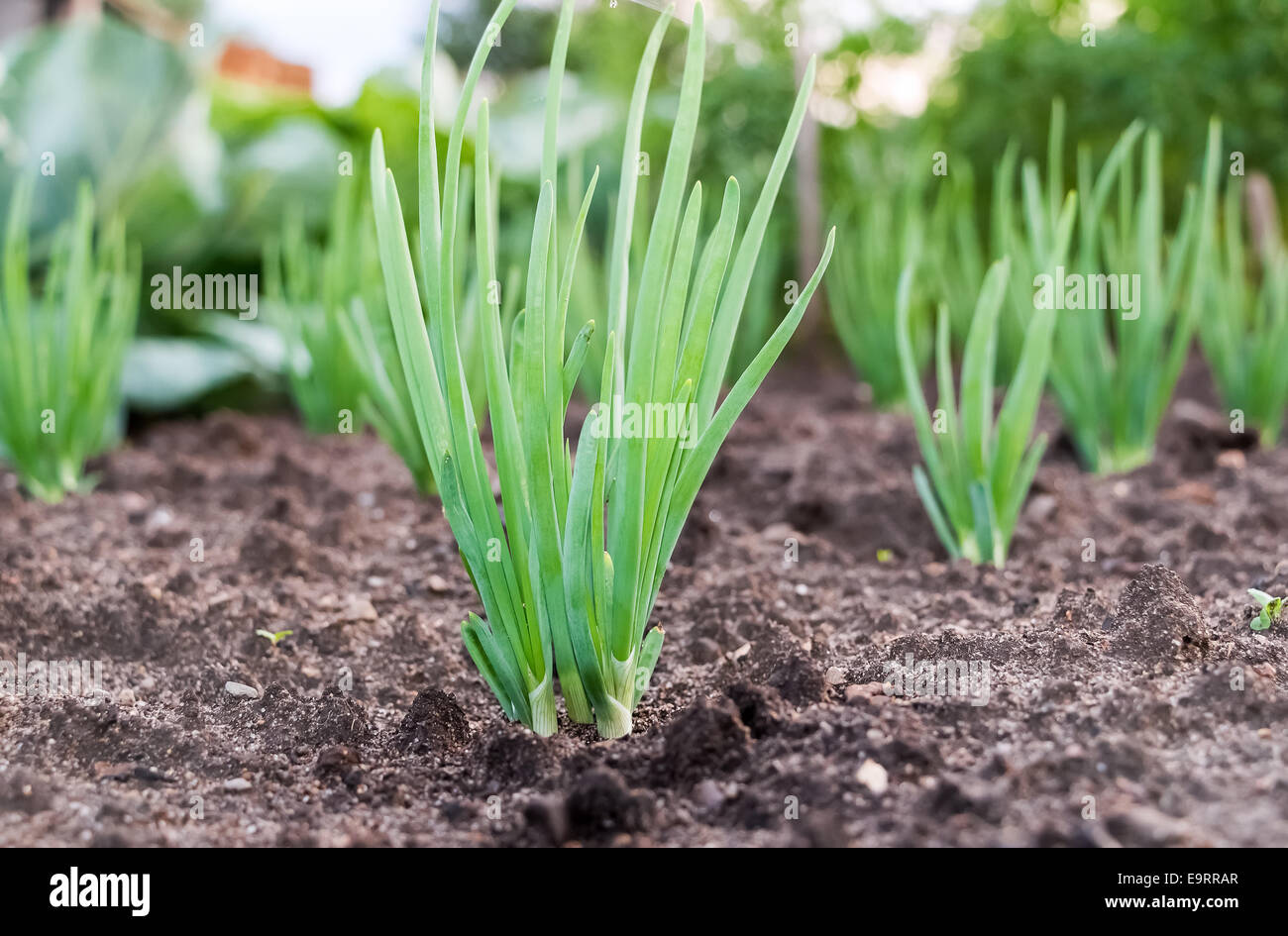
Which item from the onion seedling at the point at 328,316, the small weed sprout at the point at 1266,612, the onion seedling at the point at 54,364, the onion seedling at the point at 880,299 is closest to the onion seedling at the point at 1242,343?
the onion seedling at the point at 880,299

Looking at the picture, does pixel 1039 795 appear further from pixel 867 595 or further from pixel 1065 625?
pixel 867 595

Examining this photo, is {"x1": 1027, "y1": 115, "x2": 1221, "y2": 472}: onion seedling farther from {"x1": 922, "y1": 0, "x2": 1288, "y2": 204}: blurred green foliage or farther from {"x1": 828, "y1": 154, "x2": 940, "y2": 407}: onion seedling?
{"x1": 922, "y1": 0, "x2": 1288, "y2": 204}: blurred green foliage

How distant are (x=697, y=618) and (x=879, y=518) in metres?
0.49

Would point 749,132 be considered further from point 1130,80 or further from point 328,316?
point 328,316

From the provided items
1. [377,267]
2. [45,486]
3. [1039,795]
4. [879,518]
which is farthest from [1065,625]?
[45,486]

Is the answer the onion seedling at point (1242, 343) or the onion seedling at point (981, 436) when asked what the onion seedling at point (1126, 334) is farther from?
the onion seedling at point (981, 436)

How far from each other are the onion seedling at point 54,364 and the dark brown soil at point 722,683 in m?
0.18

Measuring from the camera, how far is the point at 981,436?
4.83 ft

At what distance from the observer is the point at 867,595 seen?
146cm

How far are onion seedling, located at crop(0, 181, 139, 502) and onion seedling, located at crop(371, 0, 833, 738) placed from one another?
132 cm

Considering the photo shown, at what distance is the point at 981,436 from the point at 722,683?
55cm

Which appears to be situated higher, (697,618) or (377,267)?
(377,267)

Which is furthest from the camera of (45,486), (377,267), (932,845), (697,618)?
(377,267)

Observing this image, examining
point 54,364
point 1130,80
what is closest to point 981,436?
point 54,364
